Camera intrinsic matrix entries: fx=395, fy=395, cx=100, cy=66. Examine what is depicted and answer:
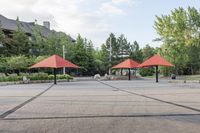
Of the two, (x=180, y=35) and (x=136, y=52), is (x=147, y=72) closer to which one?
(x=136, y=52)

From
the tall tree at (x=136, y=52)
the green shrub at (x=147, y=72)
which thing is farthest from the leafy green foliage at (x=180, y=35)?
the tall tree at (x=136, y=52)

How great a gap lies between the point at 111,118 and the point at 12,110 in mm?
3917

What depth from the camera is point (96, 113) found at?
11.2 metres

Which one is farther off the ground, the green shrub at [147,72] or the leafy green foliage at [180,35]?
the leafy green foliage at [180,35]

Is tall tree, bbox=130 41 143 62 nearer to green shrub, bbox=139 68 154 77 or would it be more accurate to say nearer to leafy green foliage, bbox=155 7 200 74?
green shrub, bbox=139 68 154 77

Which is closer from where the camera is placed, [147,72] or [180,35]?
[180,35]

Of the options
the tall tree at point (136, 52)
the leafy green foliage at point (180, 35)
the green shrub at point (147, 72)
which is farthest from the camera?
the tall tree at point (136, 52)

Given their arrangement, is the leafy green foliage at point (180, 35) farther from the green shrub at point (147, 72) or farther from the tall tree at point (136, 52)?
the tall tree at point (136, 52)

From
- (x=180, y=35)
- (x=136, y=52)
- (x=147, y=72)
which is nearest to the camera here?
(x=180, y=35)

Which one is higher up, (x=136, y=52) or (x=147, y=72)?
(x=136, y=52)

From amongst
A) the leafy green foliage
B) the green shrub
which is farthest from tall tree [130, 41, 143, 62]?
the leafy green foliage

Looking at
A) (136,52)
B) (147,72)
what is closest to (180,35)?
(147,72)

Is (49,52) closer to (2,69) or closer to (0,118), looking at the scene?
(2,69)

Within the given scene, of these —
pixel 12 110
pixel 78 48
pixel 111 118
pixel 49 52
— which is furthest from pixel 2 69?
pixel 111 118
